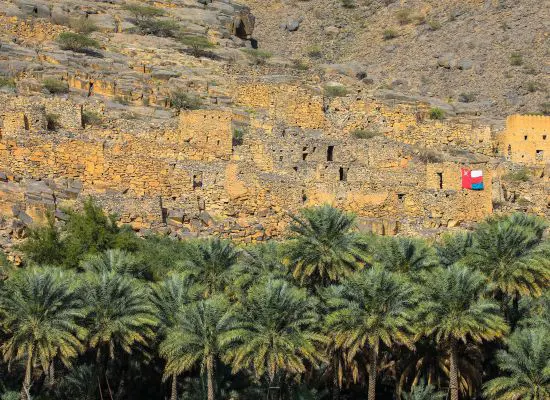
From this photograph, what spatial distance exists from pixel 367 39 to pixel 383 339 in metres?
50.7

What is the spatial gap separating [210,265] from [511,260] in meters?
8.46

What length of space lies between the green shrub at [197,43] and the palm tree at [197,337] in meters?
29.1

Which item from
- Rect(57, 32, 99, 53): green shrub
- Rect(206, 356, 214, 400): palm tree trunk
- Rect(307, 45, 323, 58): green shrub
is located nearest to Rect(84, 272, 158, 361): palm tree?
Rect(206, 356, 214, 400): palm tree trunk

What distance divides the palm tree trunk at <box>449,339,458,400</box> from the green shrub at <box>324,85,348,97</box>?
A: 21.6 meters

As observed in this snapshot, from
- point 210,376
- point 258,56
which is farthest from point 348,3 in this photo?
point 210,376

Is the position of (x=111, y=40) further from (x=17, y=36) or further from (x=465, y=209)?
(x=465, y=209)

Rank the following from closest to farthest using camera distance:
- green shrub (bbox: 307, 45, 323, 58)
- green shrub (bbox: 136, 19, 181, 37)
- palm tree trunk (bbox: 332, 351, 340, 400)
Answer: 1. palm tree trunk (bbox: 332, 351, 340, 400)
2. green shrub (bbox: 136, 19, 181, 37)
3. green shrub (bbox: 307, 45, 323, 58)

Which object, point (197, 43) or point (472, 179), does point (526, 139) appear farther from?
point (197, 43)

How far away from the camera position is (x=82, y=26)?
181ft

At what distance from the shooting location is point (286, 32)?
78562 mm

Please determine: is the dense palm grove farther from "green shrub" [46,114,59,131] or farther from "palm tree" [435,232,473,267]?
"green shrub" [46,114,59,131]

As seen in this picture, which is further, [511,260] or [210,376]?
[511,260]

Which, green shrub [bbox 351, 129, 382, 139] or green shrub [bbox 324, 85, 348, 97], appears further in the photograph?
green shrub [bbox 324, 85, 348, 97]

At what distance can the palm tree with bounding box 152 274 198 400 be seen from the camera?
93.5ft
